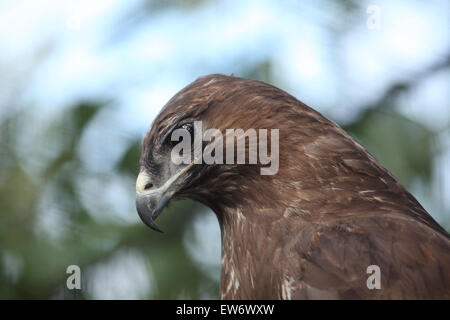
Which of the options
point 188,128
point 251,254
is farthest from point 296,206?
point 188,128

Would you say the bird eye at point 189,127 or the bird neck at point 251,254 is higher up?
the bird eye at point 189,127

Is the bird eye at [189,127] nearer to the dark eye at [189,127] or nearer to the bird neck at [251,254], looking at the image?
the dark eye at [189,127]

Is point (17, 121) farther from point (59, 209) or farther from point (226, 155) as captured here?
point (226, 155)

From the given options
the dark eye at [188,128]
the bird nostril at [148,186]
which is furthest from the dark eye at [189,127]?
the bird nostril at [148,186]

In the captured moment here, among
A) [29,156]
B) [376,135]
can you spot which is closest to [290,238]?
[376,135]

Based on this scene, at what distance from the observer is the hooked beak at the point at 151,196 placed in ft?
8.59

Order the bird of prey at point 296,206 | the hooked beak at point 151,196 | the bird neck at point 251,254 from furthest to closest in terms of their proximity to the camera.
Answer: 1. the hooked beak at point 151,196
2. the bird neck at point 251,254
3. the bird of prey at point 296,206

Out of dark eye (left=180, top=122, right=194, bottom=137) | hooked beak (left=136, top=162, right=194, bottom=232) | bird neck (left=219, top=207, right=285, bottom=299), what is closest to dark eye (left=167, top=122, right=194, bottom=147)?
dark eye (left=180, top=122, right=194, bottom=137)

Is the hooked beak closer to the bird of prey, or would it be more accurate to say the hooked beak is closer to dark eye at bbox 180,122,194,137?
the bird of prey

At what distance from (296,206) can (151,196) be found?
57 cm

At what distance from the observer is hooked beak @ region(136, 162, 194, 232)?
103 inches

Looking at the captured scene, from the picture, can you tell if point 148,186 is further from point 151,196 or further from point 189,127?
point 189,127
